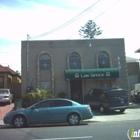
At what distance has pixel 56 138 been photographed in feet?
29.0

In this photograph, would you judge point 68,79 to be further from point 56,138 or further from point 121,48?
point 56,138

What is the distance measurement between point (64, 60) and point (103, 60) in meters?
4.29

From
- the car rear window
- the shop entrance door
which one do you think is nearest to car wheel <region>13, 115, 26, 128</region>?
the car rear window

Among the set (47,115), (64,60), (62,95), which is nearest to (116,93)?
(47,115)

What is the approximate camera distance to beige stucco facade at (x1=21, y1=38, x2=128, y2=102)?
82.9 feet

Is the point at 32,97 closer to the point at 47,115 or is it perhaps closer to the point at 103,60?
the point at 47,115

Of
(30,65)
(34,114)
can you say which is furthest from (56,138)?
(30,65)

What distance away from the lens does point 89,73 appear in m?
24.4

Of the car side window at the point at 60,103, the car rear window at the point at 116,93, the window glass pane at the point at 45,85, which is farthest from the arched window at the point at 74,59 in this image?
the car side window at the point at 60,103

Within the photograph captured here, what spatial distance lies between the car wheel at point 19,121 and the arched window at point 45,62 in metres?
12.9

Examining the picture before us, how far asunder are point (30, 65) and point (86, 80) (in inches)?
242

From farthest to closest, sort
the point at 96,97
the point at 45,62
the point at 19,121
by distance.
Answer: the point at 45,62
the point at 96,97
the point at 19,121

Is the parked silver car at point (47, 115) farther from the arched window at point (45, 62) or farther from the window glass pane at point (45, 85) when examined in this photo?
the arched window at point (45, 62)

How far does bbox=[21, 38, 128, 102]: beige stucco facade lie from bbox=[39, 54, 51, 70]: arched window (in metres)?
0.32
